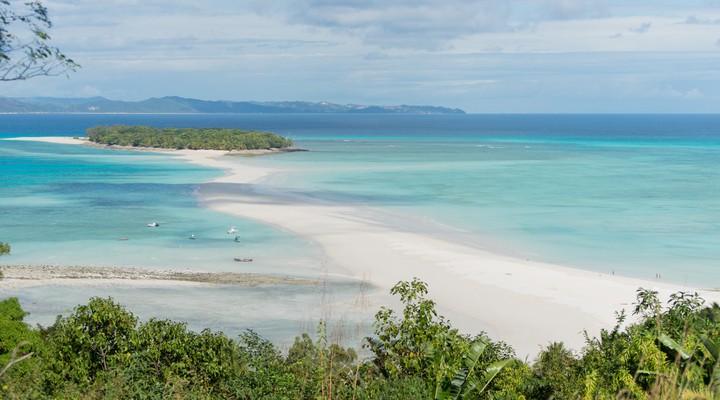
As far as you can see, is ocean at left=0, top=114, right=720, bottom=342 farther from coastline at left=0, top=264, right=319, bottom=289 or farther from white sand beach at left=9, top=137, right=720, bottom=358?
white sand beach at left=9, top=137, right=720, bottom=358

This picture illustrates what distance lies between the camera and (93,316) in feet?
44.2

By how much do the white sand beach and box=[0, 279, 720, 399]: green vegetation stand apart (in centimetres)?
1011

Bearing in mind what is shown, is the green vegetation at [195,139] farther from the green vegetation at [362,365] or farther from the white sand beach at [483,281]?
the green vegetation at [362,365]

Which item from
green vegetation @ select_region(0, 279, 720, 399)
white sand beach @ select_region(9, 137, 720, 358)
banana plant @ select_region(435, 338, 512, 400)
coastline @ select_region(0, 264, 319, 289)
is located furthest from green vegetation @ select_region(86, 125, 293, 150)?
banana plant @ select_region(435, 338, 512, 400)

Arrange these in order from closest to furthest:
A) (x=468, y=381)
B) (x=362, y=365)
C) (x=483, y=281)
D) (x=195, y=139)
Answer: (x=468, y=381)
(x=362, y=365)
(x=483, y=281)
(x=195, y=139)

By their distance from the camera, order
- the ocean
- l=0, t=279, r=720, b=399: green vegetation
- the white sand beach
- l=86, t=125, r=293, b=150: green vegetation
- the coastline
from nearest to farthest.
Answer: l=0, t=279, r=720, b=399: green vegetation < the white sand beach < the ocean < the coastline < l=86, t=125, r=293, b=150: green vegetation

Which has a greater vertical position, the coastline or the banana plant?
the banana plant

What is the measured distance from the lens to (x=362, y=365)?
12.2 metres

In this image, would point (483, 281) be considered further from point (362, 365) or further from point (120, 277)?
point (362, 365)

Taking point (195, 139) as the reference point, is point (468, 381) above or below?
above

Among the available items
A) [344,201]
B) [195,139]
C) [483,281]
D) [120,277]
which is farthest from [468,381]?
[195,139]

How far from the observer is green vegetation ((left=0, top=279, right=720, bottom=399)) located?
9856 mm

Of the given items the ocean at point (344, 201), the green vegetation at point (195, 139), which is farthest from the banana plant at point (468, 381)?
the green vegetation at point (195, 139)

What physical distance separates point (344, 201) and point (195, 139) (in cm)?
6388
